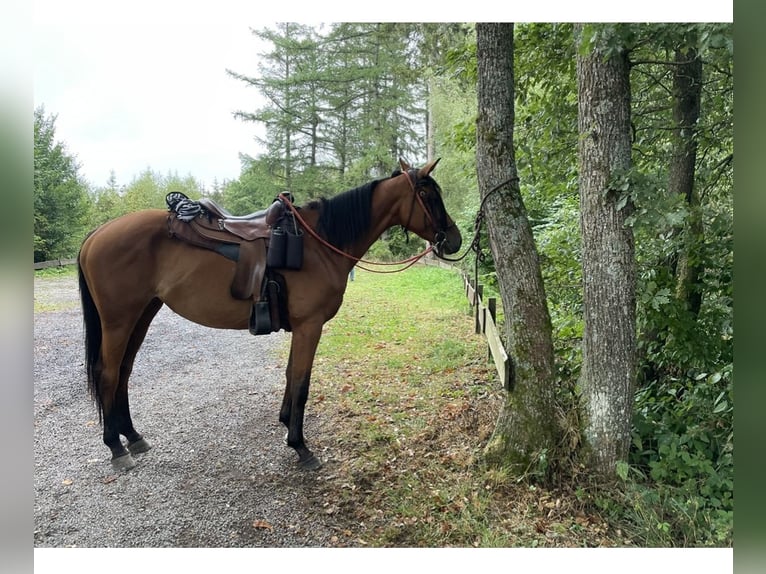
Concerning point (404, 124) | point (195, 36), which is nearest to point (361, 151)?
point (404, 124)

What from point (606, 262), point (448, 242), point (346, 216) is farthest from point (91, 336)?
point (606, 262)

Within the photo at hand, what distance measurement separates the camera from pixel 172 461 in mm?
2625

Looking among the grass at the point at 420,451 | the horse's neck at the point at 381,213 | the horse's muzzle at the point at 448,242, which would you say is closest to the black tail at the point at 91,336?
the grass at the point at 420,451

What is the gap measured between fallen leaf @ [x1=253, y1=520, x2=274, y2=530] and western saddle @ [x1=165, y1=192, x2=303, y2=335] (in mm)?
978

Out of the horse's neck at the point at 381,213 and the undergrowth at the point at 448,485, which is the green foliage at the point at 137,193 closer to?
the horse's neck at the point at 381,213

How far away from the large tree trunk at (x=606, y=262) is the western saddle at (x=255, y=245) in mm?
1594

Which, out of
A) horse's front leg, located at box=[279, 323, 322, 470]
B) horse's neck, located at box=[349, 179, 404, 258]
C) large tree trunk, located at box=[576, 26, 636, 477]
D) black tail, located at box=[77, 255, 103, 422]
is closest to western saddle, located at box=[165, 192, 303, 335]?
horse's front leg, located at box=[279, 323, 322, 470]

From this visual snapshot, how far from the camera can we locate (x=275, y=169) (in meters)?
3.72

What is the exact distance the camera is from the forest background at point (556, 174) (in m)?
2.19

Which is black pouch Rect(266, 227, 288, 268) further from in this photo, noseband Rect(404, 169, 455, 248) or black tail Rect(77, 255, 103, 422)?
black tail Rect(77, 255, 103, 422)

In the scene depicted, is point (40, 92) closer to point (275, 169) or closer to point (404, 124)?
point (275, 169)

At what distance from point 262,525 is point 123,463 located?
1.00m

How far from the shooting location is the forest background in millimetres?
2189
